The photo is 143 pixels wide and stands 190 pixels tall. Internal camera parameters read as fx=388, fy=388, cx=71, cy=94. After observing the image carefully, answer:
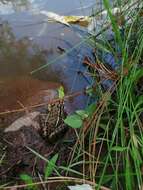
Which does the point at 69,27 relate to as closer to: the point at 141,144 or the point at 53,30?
the point at 53,30

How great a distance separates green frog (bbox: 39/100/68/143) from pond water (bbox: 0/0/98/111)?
12 cm

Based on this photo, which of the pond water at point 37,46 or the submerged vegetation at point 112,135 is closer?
the submerged vegetation at point 112,135

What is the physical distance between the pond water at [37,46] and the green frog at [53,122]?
0.12 m

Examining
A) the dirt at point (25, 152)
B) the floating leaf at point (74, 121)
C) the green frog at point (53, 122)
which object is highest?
the floating leaf at point (74, 121)

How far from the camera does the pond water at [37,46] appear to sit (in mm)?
1900

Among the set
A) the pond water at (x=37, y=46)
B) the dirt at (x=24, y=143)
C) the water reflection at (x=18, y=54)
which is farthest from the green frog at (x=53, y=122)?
the water reflection at (x=18, y=54)

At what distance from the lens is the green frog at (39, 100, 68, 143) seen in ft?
4.99

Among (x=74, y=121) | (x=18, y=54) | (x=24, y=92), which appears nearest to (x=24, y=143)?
(x=74, y=121)

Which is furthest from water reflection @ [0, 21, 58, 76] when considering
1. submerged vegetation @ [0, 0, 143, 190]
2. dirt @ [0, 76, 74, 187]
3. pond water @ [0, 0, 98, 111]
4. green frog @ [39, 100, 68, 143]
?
submerged vegetation @ [0, 0, 143, 190]

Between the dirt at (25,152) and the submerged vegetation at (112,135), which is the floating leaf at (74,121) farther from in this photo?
the dirt at (25,152)

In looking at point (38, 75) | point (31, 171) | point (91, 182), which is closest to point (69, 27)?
point (38, 75)

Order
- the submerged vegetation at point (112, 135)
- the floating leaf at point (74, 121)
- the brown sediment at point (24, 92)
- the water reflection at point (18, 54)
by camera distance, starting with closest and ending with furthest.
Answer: the submerged vegetation at point (112, 135)
the floating leaf at point (74, 121)
the brown sediment at point (24, 92)
the water reflection at point (18, 54)

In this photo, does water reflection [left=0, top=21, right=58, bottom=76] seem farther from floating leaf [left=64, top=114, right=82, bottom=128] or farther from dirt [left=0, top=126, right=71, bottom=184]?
floating leaf [left=64, top=114, right=82, bottom=128]

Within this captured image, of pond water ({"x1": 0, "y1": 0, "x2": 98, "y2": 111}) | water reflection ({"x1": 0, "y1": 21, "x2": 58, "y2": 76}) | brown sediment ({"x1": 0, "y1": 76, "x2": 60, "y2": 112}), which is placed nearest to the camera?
brown sediment ({"x1": 0, "y1": 76, "x2": 60, "y2": 112})
